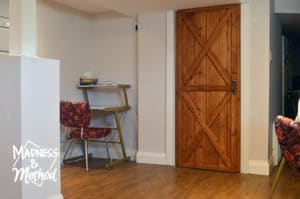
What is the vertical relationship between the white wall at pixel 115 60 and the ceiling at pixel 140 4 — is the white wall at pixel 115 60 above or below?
below

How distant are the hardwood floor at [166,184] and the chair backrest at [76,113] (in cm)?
60

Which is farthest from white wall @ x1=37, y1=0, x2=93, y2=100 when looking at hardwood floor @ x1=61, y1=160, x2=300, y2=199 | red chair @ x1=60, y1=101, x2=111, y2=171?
hardwood floor @ x1=61, y1=160, x2=300, y2=199

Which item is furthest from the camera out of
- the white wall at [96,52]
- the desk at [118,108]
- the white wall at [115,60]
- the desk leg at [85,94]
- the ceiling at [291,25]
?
the desk leg at [85,94]

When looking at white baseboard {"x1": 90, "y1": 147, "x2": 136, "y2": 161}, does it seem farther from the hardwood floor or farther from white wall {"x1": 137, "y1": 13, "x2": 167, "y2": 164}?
the hardwood floor

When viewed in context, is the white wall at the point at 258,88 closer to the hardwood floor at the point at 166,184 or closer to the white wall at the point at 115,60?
the hardwood floor at the point at 166,184

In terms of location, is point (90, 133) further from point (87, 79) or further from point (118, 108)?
point (87, 79)

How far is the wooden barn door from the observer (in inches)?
170

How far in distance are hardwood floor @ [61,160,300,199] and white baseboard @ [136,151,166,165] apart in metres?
0.17

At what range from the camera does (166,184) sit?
3770 millimetres

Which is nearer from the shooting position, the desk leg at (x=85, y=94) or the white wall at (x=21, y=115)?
the white wall at (x=21, y=115)

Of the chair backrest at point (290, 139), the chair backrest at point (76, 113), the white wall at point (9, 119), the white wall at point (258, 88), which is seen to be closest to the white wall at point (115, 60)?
the chair backrest at point (76, 113)

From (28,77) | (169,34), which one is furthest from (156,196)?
(169,34)

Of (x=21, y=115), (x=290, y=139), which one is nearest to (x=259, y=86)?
(x=290, y=139)

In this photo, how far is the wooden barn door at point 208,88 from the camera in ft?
14.2
